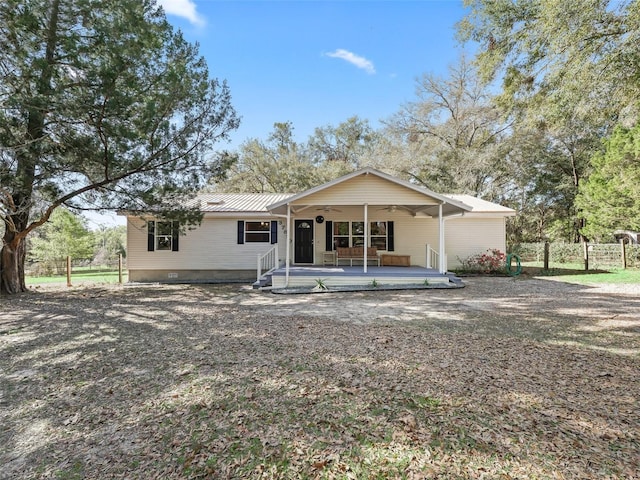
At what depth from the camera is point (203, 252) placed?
1403 centimetres

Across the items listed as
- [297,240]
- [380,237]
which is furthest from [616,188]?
[297,240]

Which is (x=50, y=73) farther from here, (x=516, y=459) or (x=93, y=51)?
(x=516, y=459)

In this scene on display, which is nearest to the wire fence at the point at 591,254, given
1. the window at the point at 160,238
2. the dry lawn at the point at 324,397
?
the dry lawn at the point at 324,397

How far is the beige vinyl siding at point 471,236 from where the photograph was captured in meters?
14.9

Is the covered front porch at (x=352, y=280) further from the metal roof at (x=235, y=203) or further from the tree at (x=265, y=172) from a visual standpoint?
the tree at (x=265, y=172)

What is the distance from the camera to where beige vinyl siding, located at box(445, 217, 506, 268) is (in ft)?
48.8

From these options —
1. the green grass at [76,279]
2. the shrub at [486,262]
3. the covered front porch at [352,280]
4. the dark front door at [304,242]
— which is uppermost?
the dark front door at [304,242]

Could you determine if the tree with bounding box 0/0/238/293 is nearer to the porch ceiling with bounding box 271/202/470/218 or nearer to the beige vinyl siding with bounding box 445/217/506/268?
the porch ceiling with bounding box 271/202/470/218

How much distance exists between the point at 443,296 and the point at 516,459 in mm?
7087

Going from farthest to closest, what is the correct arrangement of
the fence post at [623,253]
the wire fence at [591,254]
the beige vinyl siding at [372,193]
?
the wire fence at [591,254]
the fence post at [623,253]
the beige vinyl siding at [372,193]

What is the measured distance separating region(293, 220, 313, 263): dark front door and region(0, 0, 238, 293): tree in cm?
505

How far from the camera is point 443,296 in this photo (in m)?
9.12

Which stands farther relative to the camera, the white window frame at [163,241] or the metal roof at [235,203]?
the white window frame at [163,241]

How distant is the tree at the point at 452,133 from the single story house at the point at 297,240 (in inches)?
377
